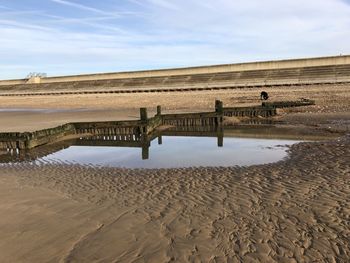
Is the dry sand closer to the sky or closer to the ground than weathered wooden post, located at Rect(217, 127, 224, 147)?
closer to the sky

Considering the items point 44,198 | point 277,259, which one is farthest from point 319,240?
point 44,198

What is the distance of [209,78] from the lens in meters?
62.9

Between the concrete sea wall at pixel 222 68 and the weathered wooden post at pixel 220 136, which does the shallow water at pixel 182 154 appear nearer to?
the weathered wooden post at pixel 220 136

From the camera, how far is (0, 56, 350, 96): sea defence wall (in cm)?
5391

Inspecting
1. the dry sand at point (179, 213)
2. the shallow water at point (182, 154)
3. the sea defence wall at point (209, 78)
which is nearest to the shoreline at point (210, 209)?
the dry sand at point (179, 213)

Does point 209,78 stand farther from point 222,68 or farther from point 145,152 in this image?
point 145,152

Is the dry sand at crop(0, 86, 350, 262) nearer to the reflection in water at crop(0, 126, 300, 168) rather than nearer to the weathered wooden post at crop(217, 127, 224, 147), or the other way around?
the reflection in water at crop(0, 126, 300, 168)

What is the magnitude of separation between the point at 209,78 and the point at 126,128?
42.4 meters

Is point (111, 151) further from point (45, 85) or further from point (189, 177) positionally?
point (45, 85)

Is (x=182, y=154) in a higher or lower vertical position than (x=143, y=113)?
lower

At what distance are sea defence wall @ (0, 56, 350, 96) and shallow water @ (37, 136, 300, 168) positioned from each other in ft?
121

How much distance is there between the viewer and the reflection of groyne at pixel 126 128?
16.8m

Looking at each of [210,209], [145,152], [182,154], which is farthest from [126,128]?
[210,209]

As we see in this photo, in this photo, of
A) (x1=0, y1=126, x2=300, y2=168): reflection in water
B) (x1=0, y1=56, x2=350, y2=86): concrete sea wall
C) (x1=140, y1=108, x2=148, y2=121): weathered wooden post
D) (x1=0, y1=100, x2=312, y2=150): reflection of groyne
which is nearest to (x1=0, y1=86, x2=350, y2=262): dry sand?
(x1=0, y1=126, x2=300, y2=168): reflection in water
